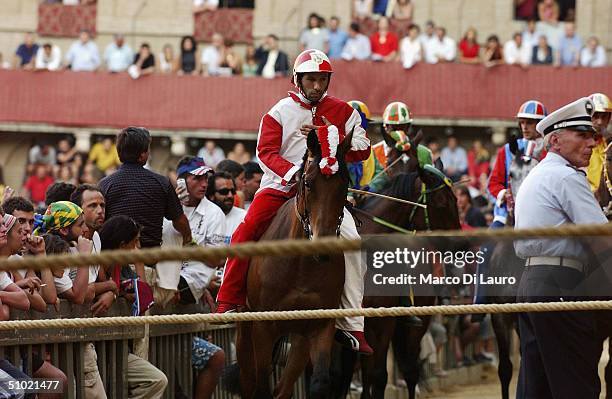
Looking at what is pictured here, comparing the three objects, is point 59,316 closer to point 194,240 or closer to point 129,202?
point 129,202

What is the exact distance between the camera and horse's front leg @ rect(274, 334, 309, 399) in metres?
10.2

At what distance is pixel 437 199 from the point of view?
12.9 meters

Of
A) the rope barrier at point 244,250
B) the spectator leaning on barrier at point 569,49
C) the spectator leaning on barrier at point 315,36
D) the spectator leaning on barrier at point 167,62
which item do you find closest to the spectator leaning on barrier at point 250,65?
the spectator leaning on barrier at point 315,36

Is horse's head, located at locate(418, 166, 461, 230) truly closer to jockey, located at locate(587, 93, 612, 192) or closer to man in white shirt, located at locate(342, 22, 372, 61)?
jockey, located at locate(587, 93, 612, 192)

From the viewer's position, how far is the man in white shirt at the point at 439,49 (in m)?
31.0

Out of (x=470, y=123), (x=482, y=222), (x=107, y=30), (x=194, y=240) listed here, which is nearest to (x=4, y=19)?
(x=107, y=30)

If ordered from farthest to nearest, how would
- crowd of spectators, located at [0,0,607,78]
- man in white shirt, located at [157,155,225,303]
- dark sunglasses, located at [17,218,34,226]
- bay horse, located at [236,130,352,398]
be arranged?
crowd of spectators, located at [0,0,607,78] < man in white shirt, located at [157,155,225,303] < bay horse, located at [236,130,352,398] < dark sunglasses, located at [17,218,34,226]

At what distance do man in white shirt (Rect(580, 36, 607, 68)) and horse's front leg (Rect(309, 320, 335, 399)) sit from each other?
71.4 ft

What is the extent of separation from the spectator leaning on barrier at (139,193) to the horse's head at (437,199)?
7.89 ft

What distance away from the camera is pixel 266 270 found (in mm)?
10258

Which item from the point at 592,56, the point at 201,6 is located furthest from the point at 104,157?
the point at 592,56

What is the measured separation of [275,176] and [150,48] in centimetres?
2350

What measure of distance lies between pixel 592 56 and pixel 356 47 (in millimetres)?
5003

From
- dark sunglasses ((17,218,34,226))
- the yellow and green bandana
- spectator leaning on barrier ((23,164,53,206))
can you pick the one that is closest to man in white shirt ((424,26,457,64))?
spectator leaning on barrier ((23,164,53,206))
